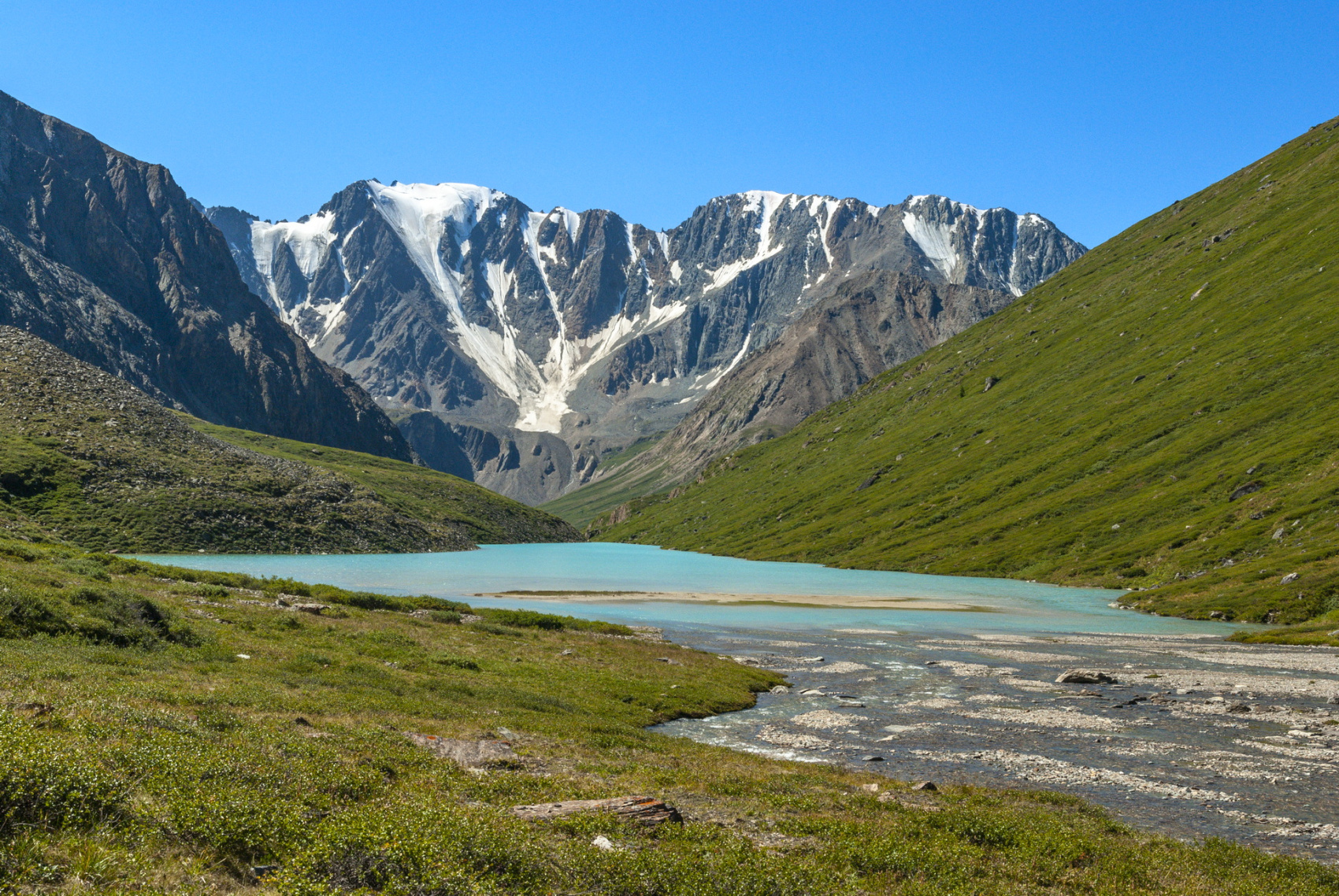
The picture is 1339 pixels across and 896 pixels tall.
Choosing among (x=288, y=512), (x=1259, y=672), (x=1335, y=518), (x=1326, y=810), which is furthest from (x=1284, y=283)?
(x=288, y=512)

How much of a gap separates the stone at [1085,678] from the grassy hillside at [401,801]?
2263cm

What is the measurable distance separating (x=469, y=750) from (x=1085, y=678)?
35.0 metres

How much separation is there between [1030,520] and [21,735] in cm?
16042

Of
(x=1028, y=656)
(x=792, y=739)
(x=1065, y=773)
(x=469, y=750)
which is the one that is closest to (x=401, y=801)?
(x=469, y=750)

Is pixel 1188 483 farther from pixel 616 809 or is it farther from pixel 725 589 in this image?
pixel 616 809

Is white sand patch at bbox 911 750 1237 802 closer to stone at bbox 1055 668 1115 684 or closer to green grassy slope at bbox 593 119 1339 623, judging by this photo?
stone at bbox 1055 668 1115 684

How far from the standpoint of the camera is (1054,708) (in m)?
36.3

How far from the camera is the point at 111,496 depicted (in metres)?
109

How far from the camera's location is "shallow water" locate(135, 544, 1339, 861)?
78.1ft

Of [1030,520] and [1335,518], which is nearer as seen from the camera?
[1335,518]

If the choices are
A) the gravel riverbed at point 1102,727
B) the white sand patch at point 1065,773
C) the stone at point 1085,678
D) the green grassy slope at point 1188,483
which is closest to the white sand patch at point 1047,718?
the gravel riverbed at point 1102,727

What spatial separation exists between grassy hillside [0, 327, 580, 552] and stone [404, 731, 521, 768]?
3146 inches

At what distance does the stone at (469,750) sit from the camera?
21797 mm

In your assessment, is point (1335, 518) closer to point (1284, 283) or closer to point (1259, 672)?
point (1259, 672)
